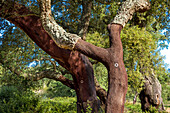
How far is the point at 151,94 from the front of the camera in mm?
8758

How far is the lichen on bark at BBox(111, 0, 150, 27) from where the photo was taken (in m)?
5.06

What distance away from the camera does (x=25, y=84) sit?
7.89m

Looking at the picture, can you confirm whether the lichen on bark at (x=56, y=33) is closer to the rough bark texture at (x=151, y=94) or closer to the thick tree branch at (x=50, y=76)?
the thick tree branch at (x=50, y=76)

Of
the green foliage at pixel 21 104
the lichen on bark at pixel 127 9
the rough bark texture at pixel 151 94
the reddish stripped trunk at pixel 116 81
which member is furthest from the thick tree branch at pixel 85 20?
the rough bark texture at pixel 151 94

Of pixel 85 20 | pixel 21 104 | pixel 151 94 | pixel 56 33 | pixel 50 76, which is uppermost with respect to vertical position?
pixel 85 20

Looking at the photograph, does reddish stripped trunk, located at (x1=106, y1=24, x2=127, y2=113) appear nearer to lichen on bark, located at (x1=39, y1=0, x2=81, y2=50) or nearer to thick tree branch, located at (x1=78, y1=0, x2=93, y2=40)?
lichen on bark, located at (x1=39, y1=0, x2=81, y2=50)

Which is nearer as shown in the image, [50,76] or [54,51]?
[54,51]

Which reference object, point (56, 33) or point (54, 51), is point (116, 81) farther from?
point (54, 51)

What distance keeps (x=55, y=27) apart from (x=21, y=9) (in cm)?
180

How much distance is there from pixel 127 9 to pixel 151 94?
560 cm

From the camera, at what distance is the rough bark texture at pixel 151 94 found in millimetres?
8734

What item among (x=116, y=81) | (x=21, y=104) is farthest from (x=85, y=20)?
(x=21, y=104)

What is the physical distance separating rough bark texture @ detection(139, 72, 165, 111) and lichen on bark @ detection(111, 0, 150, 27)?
4847 millimetres

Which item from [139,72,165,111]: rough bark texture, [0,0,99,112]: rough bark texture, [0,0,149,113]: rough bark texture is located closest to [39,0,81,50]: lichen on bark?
[0,0,149,113]: rough bark texture
